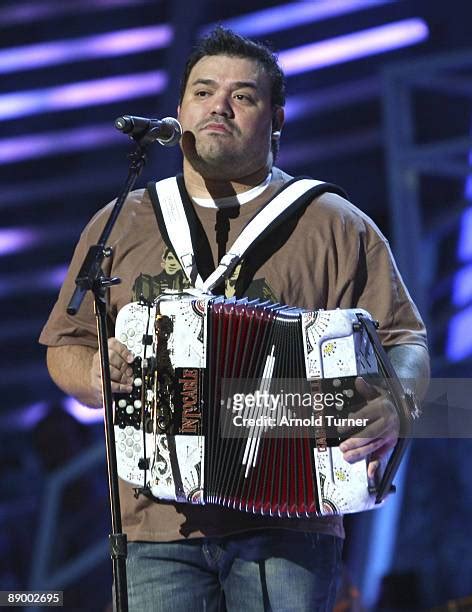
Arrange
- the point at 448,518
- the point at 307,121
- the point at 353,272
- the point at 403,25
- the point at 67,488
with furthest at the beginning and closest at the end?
the point at 307,121, the point at 403,25, the point at 67,488, the point at 448,518, the point at 353,272

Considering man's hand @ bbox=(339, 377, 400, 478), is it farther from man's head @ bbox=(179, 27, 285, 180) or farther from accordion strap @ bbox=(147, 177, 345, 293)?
man's head @ bbox=(179, 27, 285, 180)

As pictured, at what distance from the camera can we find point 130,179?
2834mm

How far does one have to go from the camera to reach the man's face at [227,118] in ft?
10.6

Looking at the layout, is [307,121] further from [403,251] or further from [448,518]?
[448,518]

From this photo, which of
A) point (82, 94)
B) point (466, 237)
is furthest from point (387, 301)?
point (82, 94)

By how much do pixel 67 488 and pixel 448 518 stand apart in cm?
218

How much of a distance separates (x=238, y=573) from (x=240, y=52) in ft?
4.83

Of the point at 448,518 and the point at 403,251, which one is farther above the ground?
the point at 403,251

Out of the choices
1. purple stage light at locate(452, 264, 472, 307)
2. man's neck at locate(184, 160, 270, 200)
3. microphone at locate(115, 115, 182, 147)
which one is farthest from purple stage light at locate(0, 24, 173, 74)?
microphone at locate(115, 115, 182, 147)

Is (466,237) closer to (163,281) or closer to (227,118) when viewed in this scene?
(227,118)

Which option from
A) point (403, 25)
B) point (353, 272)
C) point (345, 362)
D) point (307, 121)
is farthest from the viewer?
point (307, 121)

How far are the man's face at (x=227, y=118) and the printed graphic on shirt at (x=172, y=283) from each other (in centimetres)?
31

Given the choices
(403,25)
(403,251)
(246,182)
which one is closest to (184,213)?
(246,182)

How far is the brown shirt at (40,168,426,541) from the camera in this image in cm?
306
